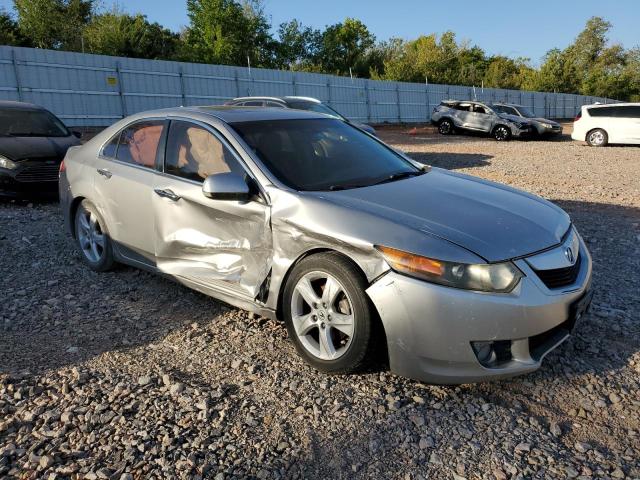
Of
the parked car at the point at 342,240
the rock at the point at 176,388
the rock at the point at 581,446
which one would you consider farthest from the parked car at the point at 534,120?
the rock at the point at 176,388

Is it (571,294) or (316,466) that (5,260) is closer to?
(316,466)

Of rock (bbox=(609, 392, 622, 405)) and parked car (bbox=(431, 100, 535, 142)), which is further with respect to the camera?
parked car (bbox=(431, 100, 535, 142))

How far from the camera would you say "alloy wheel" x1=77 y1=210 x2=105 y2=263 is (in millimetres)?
4859

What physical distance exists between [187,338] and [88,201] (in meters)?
1.96

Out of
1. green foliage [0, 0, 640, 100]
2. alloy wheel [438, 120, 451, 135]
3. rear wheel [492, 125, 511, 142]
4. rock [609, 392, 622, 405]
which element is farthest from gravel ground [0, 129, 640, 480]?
green foliage [0, 0, 640, 100]

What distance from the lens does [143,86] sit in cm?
2097

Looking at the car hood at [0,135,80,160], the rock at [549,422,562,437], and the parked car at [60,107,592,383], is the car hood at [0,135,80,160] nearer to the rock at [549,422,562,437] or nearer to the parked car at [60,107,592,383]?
the parked car at [60,107,592,383]

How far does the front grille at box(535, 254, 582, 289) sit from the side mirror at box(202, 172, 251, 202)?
178cm

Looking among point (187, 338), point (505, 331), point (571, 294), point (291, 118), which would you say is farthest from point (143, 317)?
point (571, 294)

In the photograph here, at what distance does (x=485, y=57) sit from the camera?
69.9m

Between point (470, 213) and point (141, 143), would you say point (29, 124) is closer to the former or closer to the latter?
point (141, 143)

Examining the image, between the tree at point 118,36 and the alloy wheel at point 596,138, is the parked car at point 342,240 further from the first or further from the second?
the tree at point 118,36

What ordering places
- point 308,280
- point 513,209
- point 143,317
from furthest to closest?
point 143,317 → point 513,209 → point 308,280

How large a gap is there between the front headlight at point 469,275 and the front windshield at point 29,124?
782cm
